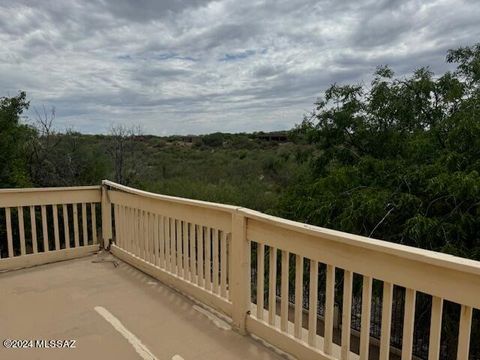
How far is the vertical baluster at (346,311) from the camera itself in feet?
6.83

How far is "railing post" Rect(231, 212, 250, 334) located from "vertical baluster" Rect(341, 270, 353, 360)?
32.6 inches

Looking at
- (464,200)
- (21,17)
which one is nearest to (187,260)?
(464,200)

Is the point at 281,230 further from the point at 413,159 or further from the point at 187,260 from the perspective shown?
the point at 413,159

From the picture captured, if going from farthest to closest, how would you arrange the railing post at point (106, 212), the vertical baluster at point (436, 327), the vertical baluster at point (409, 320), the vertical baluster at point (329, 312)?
1. the railing post at point (106, 212)
2. the vertical baluster at point (329, 312)
3. the vertical baluster at point (409, 320)
4. the vertical baluster at point (436, 327)

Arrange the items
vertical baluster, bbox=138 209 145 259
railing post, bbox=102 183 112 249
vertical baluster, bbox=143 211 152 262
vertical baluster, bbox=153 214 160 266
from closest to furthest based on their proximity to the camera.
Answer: vertical baluster, bbox=153 214 160 266 < vertical baluster, bbox=143 211 152 262 < vertical baluster, bbox=138 209 145 259 < railing post, bbox=102 183 112 249

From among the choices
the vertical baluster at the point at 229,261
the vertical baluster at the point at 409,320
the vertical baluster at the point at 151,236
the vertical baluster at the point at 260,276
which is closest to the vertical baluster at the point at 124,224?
the vertical baluster at the point at 151,236

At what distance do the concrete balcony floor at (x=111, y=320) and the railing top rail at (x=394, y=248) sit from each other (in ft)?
2.95

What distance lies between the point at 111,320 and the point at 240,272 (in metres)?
1.17

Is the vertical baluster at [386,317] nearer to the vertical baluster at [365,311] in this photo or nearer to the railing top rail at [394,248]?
the vertical baluster at [365,311]

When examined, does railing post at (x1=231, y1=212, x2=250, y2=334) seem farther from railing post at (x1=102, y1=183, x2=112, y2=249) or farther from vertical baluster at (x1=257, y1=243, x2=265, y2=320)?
railing post at (x1=102, y1=183, x2=112, y2=249)

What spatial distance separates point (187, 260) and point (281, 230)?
1.37 m

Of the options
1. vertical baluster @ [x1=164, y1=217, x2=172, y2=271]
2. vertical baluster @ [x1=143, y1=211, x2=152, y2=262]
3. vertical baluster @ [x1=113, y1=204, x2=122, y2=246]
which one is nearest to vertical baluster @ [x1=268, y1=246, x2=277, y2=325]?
vertical baluster @ [x1=164, y1=217, x2=172, y2=271]

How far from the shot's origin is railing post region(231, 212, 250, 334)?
276 cm

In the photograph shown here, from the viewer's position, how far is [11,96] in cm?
786
